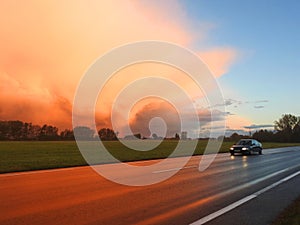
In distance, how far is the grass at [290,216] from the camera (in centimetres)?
698

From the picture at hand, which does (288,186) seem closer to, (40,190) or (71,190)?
(71,190)

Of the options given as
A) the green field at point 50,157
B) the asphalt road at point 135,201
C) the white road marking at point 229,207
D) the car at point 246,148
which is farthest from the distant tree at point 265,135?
the asphalt road at point 135,201

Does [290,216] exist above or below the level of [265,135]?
below

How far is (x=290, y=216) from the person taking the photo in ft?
24.8

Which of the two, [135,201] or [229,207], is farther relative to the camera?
[135,201]

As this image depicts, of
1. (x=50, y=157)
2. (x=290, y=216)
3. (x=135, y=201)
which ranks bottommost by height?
(x=290, y=216)

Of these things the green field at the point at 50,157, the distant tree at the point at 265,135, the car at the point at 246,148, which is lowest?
the green field at the point at 50,157

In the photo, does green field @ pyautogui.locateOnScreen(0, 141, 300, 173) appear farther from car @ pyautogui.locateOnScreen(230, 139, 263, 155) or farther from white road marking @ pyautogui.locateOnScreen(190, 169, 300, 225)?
white road marking @ pyautogui.locateOnScreen(190, 169, 300, 225)

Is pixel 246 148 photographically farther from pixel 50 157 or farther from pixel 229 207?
pixel 229 207

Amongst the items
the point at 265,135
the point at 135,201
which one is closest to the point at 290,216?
the point at 135,201

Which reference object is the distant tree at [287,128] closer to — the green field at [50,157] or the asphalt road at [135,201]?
the green field at [50,157]

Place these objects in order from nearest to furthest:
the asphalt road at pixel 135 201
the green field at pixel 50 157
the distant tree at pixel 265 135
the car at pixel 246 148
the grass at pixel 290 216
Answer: the grass at pixel 290 216 < the asphalt road at pixel 135 201 < the green field at pixel 50 157 < the car at pixel 246 148 < the distant tree at pixel 265 135

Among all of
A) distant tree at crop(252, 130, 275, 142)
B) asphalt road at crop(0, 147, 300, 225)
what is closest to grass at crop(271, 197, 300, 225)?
asphalt road at crop(0, 147, 300, 225)

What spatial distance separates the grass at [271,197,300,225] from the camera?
22.9 ft
